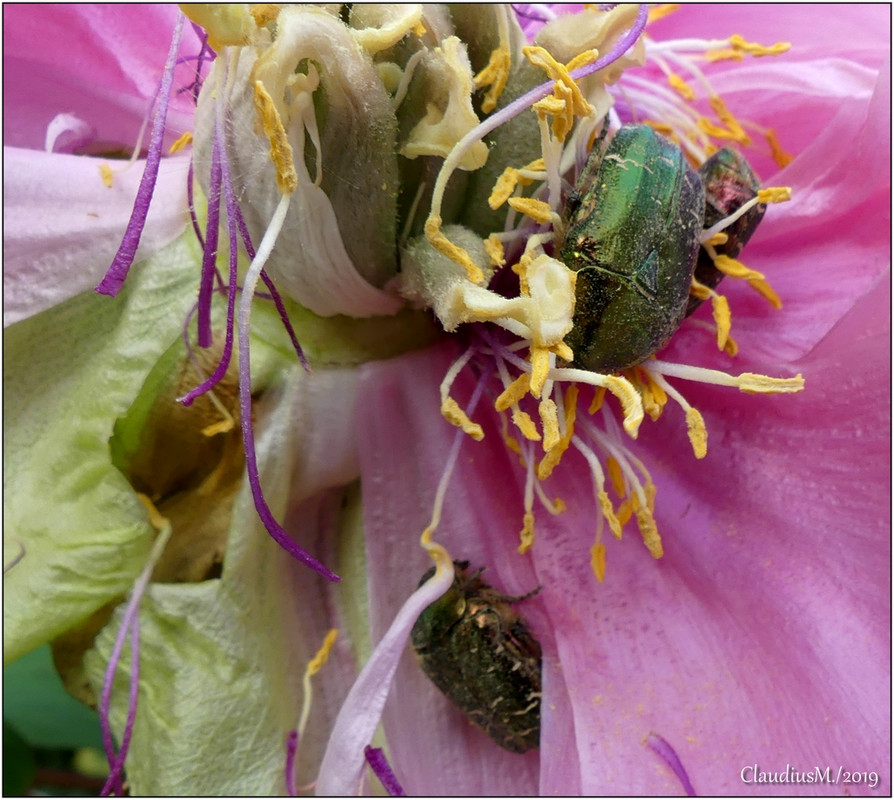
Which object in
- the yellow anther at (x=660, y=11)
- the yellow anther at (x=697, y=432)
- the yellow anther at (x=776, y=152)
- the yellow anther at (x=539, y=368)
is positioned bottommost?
the yellow anther at (x=697, y=432)

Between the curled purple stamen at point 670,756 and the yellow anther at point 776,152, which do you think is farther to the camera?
the yellow anther at point 776,152

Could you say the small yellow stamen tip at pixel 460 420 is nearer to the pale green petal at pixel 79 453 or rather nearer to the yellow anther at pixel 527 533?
the yellow anther at pixel 527 533

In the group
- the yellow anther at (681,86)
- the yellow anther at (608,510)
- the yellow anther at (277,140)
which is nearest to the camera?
the yellow anther at (277,140)

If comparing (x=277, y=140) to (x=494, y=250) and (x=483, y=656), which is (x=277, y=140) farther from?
(x=483, y=656)

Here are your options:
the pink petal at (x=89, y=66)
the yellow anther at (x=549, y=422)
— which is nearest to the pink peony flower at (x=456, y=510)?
the pink petal at (x=89, y=66)

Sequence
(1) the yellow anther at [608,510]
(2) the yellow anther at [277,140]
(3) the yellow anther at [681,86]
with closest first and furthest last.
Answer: (2) the yellow anther at [277,140]
(1) the yellow anther at [608,510]
(3) the yellow anther at [681,86]

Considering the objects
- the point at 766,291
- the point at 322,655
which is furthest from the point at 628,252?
the point at 322,655
